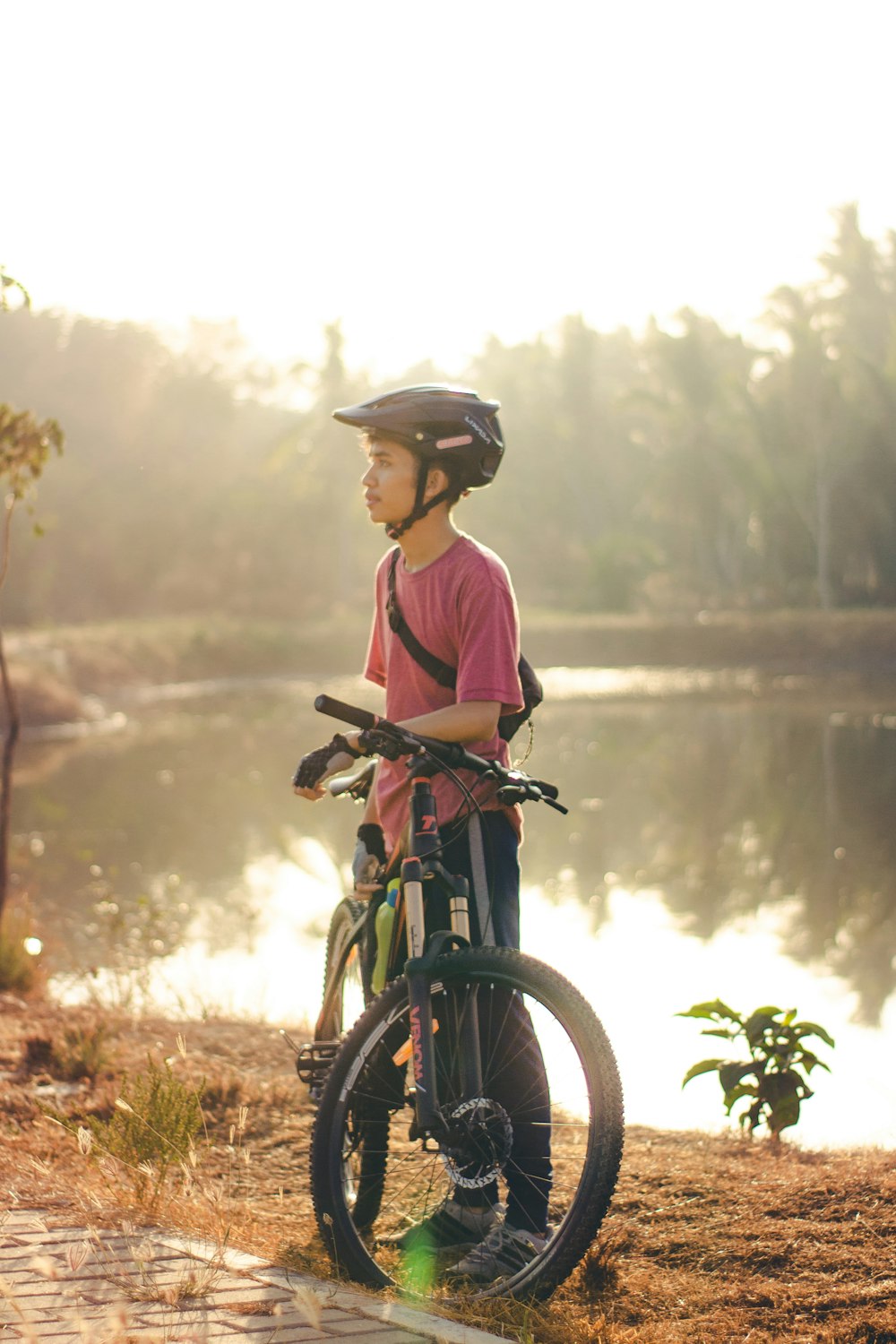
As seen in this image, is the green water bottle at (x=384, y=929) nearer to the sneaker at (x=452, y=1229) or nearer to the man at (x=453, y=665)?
the man at (x=453, y=665)

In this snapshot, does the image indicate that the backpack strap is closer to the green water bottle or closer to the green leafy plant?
the green water bottle

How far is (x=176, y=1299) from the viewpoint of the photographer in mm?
2795

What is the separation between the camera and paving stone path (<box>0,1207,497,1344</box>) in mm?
2643

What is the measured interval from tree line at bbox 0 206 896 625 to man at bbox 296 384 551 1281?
3995 cm

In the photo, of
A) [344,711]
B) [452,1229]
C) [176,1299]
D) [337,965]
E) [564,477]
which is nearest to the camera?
[176,1299]

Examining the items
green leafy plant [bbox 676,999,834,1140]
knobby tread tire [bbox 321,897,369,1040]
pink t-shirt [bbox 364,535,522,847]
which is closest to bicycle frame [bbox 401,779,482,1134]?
pink t-shirt [bbox 364,535,522,847]

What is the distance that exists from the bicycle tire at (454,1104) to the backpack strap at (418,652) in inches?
25.9

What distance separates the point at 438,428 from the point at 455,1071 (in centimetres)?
140

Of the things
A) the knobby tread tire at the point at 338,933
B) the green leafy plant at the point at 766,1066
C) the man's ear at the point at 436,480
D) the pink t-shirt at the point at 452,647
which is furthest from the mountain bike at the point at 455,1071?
the green leafy plant at the point at 766,1066

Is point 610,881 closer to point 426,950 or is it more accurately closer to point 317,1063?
point 317,1063

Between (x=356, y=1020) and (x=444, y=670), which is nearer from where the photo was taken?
(x=444, y=670)

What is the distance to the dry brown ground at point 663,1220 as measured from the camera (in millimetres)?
3016

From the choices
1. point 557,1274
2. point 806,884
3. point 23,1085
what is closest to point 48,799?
point 806,884

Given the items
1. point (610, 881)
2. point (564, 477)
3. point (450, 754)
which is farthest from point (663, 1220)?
point (564, 477)
